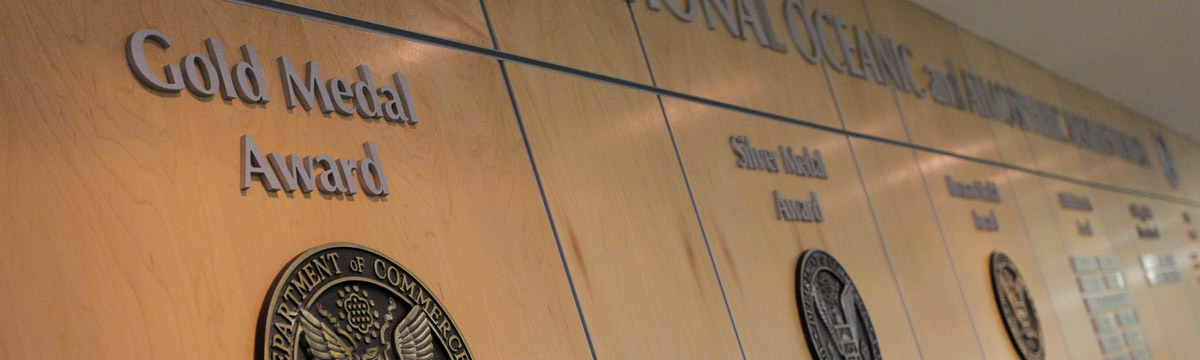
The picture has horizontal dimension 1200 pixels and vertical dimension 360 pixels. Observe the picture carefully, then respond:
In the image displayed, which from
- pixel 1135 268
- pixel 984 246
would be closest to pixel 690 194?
pixel 984 246

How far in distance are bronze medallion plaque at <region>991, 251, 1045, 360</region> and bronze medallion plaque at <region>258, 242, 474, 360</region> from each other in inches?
142

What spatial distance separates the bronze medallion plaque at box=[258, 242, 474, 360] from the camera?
5.53ft

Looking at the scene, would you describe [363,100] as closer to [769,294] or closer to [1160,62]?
[769,294]

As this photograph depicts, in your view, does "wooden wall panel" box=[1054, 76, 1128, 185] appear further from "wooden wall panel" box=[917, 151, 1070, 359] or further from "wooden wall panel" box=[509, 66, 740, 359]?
"wooden wall panel" box=[509, 66, 740, 359]

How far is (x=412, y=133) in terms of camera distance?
7.00 feet

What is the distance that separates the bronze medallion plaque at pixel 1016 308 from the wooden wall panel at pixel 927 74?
0.69 m

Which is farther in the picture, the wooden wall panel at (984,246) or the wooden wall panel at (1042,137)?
the wooden wall panel at (1042,137)

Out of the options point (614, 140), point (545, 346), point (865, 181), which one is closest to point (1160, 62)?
point (865, 181)

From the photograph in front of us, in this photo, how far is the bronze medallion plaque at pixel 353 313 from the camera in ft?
5.53

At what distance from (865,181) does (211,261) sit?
3043 mm

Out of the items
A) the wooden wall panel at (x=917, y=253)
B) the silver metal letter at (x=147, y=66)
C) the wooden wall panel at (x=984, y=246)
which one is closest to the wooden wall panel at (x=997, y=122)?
the wooden wall panel at (x=984, y=246)

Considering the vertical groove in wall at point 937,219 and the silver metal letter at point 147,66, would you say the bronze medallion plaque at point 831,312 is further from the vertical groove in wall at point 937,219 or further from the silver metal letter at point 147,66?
the silver metal letter at point 147,66

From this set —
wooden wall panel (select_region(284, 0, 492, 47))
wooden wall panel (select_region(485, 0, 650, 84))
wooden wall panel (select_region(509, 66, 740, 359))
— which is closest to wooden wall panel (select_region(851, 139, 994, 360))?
wooden wall panel (select_region(509, 66, 740, 359))

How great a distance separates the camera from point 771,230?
3316 mm
